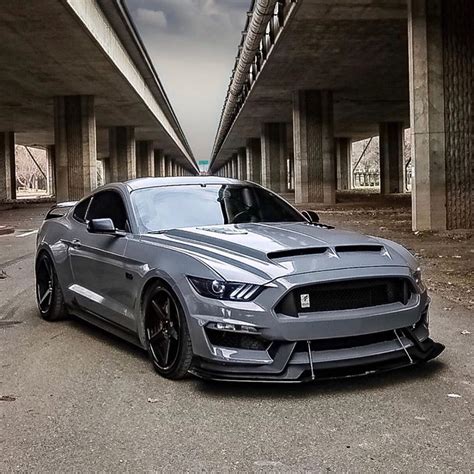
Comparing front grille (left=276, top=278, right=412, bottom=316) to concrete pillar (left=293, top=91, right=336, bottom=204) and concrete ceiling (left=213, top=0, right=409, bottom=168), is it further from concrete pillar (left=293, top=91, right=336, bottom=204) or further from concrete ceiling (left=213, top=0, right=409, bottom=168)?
concrete pillar (left=293, top=91, right=336, bottom=204)

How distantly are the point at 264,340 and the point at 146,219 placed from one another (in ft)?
6.46

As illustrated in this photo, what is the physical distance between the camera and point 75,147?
35875 millimetres

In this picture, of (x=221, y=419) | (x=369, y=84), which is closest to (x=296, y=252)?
(x=221, y=419)

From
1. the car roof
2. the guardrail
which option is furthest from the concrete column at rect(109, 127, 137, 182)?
the car roof

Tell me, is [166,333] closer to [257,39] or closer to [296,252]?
[296,252]

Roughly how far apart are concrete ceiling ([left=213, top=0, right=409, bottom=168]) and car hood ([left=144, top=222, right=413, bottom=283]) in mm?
15369

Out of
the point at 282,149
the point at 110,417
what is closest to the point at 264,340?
the point at 110,417

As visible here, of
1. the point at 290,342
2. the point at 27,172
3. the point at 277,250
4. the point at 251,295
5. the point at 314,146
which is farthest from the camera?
the point at 27,172

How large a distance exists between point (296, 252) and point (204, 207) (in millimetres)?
1554

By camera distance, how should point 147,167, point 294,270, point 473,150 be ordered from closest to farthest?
point 294,270 → point 473,150 → point 147,167

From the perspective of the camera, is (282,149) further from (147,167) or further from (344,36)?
(344,36)

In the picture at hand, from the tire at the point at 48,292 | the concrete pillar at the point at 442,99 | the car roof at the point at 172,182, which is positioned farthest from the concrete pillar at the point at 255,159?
the car roof at the point at 172,182

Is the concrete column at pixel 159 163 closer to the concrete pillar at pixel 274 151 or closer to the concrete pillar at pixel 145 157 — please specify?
the concrete pillar at pixel 145 157

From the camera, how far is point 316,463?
348cm
